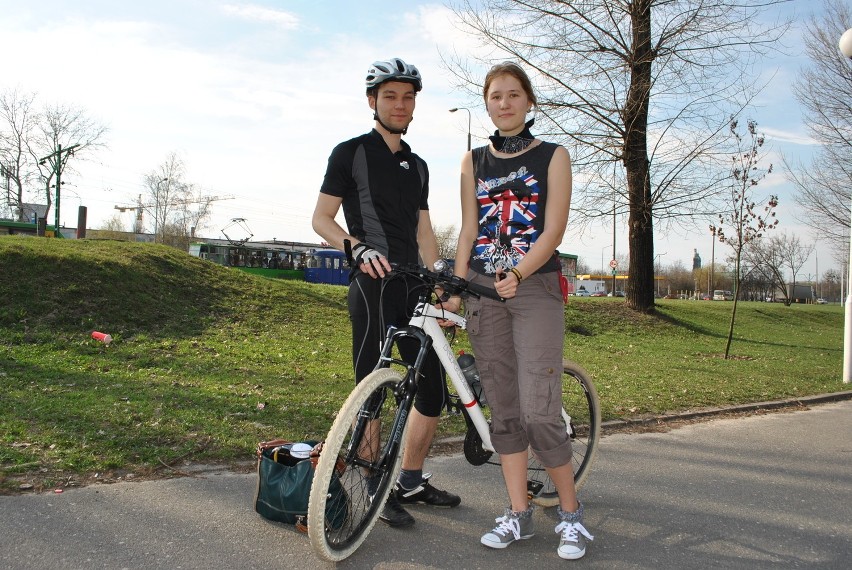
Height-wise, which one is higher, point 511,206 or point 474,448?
point 511,206

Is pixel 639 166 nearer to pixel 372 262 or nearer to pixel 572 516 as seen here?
pixel 572 516

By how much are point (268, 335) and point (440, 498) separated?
27.1 ft

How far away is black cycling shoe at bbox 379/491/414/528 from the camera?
3381 millimetres

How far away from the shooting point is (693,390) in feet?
27.3

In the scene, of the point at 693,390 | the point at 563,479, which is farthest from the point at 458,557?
the point at 693,390

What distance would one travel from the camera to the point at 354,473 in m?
3.07

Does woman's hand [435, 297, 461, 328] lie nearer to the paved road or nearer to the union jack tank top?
the union jack tank top

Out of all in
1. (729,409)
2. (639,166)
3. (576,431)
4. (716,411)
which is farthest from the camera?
(639,166)

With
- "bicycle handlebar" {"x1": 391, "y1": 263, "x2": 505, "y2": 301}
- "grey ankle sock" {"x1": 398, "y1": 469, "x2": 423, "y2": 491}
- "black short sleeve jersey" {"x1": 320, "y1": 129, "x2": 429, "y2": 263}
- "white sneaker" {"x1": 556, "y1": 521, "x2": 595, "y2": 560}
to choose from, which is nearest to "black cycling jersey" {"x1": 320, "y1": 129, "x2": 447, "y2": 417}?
"black short sleeve jersey" {"x1": 320, "y1": 129, "x2": 429, "y2": 263}

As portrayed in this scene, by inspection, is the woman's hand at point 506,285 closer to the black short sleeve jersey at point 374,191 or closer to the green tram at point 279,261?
the black short sleeve jersey at point 374,191

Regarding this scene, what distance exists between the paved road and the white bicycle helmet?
232cm

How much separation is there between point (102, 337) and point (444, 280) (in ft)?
25.2

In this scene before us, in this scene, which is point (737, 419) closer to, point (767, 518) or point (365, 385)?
point (767, 518)

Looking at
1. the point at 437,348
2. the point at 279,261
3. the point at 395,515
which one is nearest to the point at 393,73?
the point at 437,348
